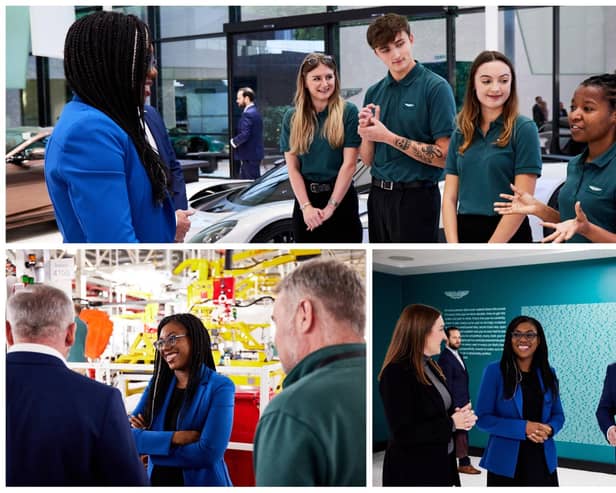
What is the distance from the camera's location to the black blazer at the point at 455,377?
2723 millimetres

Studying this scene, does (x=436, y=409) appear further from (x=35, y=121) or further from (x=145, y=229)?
(x=35, y=121)

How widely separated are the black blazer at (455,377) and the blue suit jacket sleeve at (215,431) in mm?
779

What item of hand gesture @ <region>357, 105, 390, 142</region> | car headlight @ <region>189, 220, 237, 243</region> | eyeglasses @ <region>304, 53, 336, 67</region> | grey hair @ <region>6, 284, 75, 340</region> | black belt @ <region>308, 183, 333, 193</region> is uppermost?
eyeglasses @ <region>304, 53, 336, 67</region>

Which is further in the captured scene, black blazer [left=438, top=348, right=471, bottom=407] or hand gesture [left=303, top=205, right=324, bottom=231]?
hand gesture [left=303, top=205, right=324, bottom=231]

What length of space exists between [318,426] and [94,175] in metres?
1.01

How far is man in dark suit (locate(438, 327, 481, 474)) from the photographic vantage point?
8.93 ft

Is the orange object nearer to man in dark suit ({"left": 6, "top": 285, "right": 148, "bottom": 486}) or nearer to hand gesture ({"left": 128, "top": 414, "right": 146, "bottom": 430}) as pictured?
man in dark suit ({"left": 6, "top": 285, "right": 148, "bottom": 486})

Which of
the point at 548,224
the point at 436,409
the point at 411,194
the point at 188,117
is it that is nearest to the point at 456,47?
the point at 411,194

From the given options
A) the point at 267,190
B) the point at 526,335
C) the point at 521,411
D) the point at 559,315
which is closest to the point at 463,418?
the point at 521,411

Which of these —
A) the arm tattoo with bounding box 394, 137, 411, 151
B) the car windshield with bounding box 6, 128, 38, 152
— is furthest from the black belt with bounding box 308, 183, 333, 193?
the car windshield with bounding box 6, 128, 38, 152

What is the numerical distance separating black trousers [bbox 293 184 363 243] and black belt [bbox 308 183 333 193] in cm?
1

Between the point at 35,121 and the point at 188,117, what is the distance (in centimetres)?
224

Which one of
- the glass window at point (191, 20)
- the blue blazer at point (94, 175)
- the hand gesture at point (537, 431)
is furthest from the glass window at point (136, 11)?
the hand gesture at point (537, 431)

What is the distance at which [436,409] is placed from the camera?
2.72 metres
